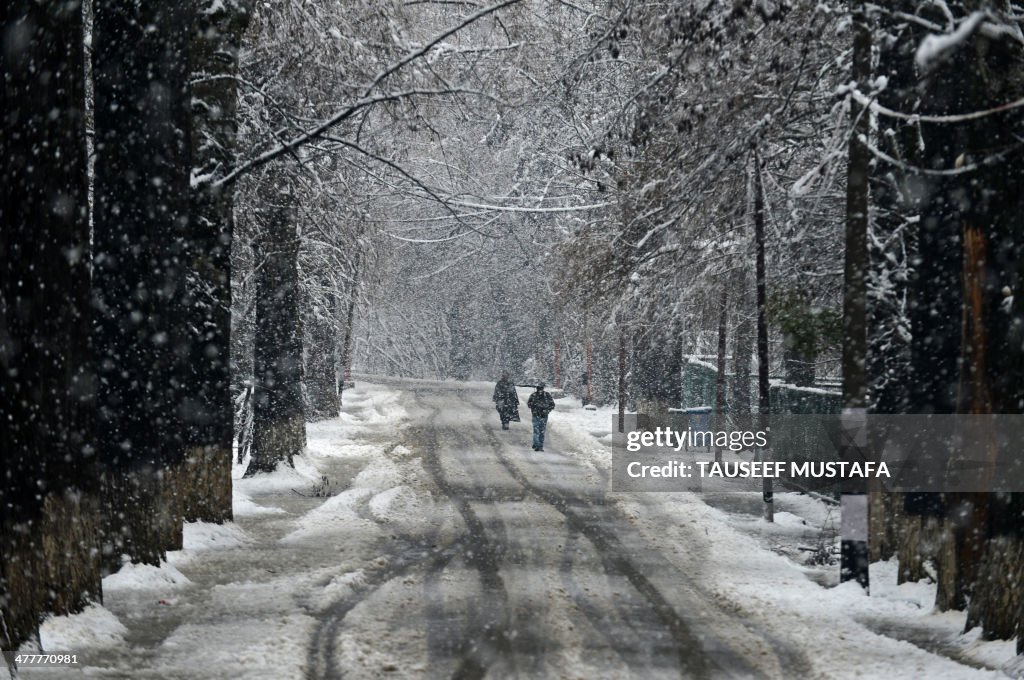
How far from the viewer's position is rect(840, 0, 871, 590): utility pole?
1039 centimetres

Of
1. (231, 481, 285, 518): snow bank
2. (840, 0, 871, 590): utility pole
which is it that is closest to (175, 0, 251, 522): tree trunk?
(231, 481, 285, 518): snow bank

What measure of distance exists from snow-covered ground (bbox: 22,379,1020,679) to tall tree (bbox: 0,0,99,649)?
0.57 m

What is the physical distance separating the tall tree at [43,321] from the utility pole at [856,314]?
22.8 feet

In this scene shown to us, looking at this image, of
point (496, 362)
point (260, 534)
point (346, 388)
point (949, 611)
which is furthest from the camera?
point (496, 362)

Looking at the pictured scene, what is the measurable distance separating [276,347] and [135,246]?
8400mm

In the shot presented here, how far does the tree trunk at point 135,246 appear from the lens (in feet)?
35.6

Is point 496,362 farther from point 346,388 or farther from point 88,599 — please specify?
point 88,599

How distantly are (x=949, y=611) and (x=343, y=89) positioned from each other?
10588 millimetres

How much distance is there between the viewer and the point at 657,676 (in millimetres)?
8008

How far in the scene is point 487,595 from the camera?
1059 centimetres

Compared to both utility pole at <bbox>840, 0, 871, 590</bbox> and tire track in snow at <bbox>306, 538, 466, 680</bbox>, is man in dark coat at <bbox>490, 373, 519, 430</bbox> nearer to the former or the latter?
tire track in snow at <bbox>306, 538, 466, 680</bbox>

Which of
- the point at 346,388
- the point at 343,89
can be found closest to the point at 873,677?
the point at 343,89

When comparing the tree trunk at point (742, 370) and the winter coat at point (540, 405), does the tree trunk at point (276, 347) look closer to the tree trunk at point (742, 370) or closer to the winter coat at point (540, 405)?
the winter coat at point (540, 405)

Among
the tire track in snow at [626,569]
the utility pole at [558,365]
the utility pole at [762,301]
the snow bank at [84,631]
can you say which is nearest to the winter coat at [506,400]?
the tire track in snow at [626,569]
